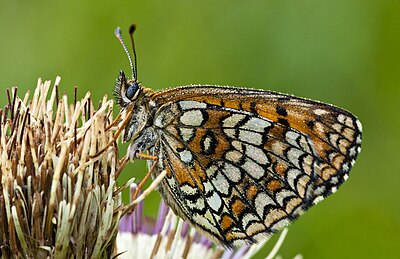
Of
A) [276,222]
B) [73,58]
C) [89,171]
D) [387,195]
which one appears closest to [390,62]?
[387,195]

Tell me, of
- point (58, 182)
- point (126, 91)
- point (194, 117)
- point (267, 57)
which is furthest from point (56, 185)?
point (267, 57)

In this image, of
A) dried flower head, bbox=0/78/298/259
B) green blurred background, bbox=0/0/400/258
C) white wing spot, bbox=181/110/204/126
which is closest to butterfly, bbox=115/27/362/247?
white wing spot, bbox=181/110/204/126

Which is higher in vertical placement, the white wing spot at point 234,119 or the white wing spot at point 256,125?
the white wing spot at point 234,119

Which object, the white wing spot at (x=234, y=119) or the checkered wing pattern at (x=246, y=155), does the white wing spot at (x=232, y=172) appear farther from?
the white wing spot at (x=234, y=119)

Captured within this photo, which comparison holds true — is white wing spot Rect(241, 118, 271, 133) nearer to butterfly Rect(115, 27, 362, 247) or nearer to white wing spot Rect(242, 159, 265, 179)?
butterfly Rect(115, 27, 362, 247)

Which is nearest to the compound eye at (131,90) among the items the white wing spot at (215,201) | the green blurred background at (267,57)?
the white wing spot at (215,201)

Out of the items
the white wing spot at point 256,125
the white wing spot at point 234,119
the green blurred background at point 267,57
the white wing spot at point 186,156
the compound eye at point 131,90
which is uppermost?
the green blurred background at point 267,57

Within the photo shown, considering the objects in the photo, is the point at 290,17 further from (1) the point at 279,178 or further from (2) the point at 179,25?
(1) the point at 279,178
